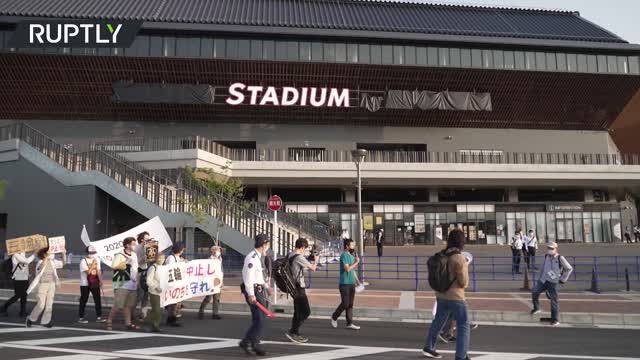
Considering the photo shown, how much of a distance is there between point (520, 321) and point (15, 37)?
1370 inches

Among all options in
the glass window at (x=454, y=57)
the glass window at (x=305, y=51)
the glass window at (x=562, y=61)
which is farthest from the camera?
the glass window at (x=562, y=61)

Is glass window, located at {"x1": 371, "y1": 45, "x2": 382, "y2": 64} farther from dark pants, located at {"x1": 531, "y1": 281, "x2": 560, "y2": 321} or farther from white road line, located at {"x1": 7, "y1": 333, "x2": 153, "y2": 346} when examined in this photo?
white road line, located at {"x1": 7, "y1": 333, "x2": 153, "y2": 346}

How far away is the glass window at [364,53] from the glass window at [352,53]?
24cm

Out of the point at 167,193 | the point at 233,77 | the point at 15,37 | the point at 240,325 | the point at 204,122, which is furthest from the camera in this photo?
the point at 204,122

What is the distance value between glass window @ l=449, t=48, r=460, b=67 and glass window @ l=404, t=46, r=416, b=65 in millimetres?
2701

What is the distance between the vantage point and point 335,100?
1457 inches

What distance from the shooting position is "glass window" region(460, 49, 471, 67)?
120 feet

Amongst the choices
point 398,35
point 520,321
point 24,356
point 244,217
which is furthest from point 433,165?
point 24,356

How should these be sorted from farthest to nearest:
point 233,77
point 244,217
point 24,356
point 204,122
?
1. point 204,122
2. point 233,77
3. point 244,217
4. point 24,356

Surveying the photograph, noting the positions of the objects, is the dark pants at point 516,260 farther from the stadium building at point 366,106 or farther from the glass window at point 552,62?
the glass window at point 552,62

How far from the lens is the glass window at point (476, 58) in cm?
3675

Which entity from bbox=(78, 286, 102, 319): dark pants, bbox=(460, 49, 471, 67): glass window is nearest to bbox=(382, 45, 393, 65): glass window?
bbox=(460, 49, 471, 67): glass window

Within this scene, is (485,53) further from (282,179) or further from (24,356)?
(24,356)

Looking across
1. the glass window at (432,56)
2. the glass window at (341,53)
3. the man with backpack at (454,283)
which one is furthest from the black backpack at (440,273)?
the glass window at (432,56)
